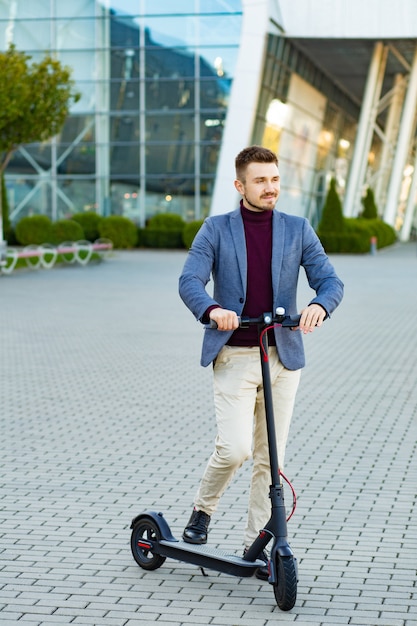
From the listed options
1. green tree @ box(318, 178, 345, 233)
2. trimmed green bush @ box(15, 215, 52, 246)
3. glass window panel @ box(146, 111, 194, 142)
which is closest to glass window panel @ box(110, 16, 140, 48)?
glass window panel @ box(146, 111, 194, 142)

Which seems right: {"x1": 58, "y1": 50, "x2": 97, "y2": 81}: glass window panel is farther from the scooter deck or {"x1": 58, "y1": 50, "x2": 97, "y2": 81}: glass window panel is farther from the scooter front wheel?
the scooter front wheel

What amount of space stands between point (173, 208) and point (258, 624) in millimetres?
37397

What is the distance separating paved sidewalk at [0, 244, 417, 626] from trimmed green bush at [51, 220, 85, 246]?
20845 millimetres

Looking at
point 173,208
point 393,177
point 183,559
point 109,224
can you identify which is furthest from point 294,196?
point 183,559

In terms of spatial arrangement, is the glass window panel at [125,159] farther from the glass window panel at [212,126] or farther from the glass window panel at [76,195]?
the glass window panel at [212,126]

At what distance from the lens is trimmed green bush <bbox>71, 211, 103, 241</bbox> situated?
39938 millimetres

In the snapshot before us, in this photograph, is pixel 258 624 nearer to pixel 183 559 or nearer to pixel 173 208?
pixel 183 559

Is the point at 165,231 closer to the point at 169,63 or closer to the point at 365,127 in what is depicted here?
the point at 169,63

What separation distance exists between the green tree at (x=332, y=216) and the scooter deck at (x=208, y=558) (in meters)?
34.0

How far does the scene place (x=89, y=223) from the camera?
132 feet

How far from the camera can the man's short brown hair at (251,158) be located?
4.77 m

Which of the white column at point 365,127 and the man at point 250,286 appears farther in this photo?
the white column at point 365,127

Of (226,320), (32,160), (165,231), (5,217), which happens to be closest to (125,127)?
(32,160)

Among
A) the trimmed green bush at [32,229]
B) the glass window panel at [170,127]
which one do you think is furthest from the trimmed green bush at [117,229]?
the glass window panel at [170,127]
